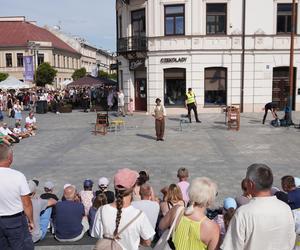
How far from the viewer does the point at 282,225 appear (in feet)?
10.7

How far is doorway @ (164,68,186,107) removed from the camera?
87.3 ft

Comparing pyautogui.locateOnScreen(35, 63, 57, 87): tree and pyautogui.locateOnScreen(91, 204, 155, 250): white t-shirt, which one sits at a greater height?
pyautogui.locateOnScreen(35, 63, 57, 87): tree

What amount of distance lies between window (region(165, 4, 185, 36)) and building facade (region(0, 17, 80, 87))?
44654 mm

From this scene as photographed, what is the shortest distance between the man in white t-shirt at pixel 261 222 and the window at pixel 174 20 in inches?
931

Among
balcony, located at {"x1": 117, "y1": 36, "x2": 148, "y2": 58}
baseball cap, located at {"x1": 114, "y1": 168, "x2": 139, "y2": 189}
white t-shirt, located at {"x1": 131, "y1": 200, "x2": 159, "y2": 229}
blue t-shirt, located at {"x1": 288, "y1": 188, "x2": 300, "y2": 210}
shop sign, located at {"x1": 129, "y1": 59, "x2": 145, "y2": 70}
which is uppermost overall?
balcony, located at {"x1": 117, "y1": 36, "x2": 148, "y2": 58}

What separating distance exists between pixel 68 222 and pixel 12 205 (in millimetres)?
1985

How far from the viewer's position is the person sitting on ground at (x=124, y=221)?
3580mm

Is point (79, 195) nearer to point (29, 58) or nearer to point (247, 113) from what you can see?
point (247, 113)

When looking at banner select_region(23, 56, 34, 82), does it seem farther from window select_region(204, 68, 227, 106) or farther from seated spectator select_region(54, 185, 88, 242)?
seated spectator select_region(54, 185, 88, 242)

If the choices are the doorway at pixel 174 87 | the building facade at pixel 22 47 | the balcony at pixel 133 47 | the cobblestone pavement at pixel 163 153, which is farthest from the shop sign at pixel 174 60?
the building facade at pixel 22 47

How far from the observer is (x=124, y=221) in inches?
142

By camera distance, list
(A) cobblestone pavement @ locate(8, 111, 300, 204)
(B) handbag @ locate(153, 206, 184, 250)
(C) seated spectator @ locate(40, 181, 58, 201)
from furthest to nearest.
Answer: (A) cobblestone pavement @ locate(8, 111, 300, 204) → (C) seated spectator @ locate(40, 181, 58, 201) → (B) handbag @ locate(153, 206, 184, 250)

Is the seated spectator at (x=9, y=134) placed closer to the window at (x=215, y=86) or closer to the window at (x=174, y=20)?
the window at (x=174, y=20)

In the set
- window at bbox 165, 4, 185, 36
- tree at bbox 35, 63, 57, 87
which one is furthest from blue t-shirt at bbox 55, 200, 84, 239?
tree at bbox 35, 63, 57, 87
